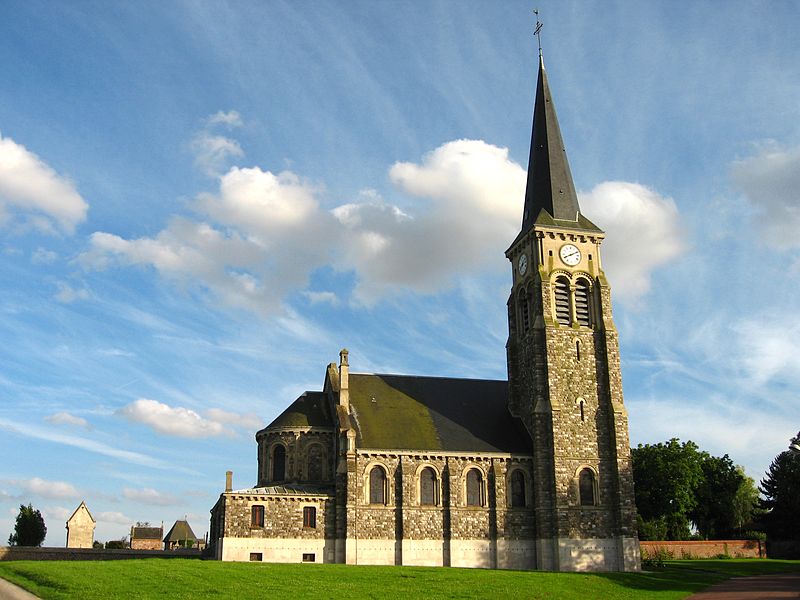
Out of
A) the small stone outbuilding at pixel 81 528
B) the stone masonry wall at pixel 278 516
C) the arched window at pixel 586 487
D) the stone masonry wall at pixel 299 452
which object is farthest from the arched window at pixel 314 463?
the small stone outbuilding at pixel 81 528

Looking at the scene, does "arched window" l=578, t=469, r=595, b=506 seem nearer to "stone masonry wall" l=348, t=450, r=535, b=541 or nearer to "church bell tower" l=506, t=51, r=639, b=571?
"church bell tower" l=506, t=51, r=639, b=571

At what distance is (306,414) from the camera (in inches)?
2227

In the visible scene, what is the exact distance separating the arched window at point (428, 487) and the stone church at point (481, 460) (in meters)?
0.08

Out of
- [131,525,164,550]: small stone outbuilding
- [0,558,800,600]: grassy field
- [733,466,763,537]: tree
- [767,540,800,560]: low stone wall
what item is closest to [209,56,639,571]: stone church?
[0,558,800,600]: grassy field

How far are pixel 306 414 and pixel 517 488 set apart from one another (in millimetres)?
15099

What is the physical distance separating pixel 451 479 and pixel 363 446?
6.13m

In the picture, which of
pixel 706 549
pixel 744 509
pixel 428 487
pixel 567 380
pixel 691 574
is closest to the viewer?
pixel 691 574

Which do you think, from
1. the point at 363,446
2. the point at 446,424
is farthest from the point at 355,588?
the point at 446,424

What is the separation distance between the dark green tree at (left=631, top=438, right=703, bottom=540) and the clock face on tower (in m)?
23.8

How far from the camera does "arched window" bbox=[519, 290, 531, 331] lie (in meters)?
59.8

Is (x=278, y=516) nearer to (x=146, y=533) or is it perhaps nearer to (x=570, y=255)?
(x=570, y=255)

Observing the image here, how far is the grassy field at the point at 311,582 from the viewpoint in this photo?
97.7ft

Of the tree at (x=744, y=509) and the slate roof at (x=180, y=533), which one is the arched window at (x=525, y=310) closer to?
the tree at (x=744, y=509)

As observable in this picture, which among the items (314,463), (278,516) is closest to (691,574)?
(314,463)
